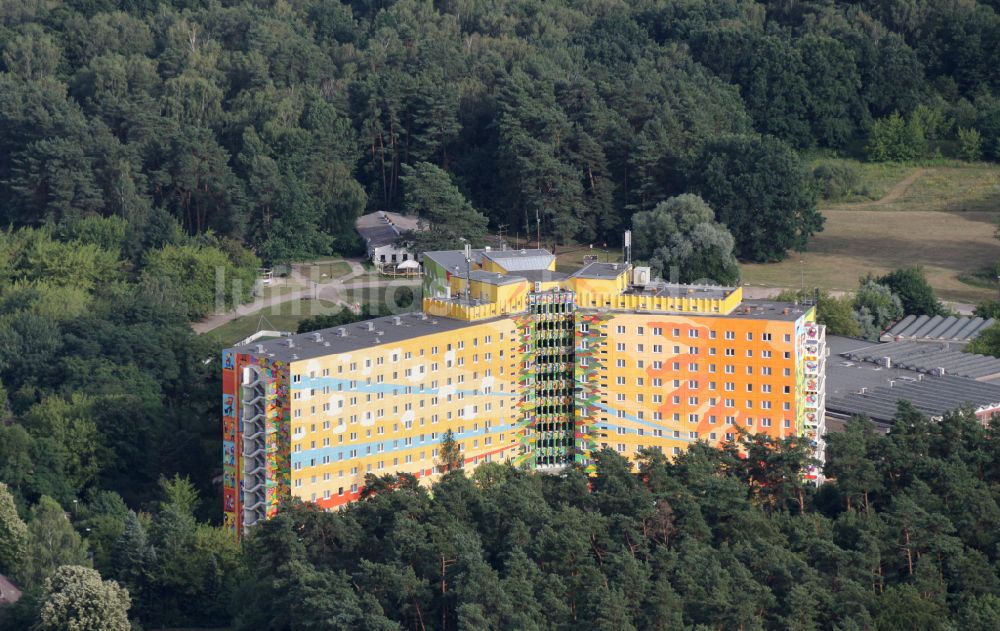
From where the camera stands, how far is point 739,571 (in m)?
80.9

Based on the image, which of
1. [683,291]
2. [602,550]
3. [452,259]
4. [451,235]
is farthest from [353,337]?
[451,235]

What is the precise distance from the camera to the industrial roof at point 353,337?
9150cm

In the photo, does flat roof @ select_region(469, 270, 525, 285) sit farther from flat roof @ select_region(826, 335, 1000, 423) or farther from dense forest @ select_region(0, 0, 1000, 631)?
flat roof @ select_region(826, 335, 1000, 423)

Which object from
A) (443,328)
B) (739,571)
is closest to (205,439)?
(443,328)

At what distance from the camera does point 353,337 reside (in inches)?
3703

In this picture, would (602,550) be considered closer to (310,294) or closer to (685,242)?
(685,242)

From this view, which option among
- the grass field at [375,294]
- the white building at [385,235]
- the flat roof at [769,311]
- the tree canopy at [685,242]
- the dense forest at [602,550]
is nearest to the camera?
the dense forest at [602,550]

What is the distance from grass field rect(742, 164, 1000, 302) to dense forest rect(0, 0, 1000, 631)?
236 cm

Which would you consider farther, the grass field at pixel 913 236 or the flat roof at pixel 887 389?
the grass field at pixel 913 236

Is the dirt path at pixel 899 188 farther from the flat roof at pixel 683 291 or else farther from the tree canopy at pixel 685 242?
the flat roof at pixel 683 291

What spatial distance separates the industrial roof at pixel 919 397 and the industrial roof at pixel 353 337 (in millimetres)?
18241

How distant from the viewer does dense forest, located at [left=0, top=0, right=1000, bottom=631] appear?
272 ft

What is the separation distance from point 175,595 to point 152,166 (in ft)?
183

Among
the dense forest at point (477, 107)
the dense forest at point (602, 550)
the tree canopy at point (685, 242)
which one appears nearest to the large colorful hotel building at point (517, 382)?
the dense forest at point (602, 550)
